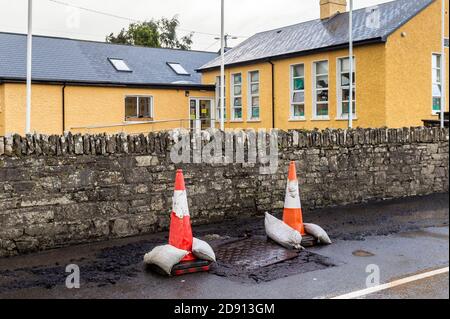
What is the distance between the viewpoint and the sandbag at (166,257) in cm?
559

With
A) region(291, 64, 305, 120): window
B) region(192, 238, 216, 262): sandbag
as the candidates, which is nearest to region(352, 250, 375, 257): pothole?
region(192, 238, 216, 262): sandbag

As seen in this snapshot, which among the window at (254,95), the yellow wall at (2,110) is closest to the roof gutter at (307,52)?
the window at (254,95)

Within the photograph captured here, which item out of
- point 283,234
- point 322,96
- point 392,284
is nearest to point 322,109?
point 322,96

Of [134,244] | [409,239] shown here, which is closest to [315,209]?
[409,239]

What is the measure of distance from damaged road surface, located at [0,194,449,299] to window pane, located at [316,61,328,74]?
1312cm

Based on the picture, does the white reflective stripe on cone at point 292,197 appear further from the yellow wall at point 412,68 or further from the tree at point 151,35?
the tree at point 151,35

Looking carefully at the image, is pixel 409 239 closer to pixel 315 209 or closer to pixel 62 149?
pixel 315 209

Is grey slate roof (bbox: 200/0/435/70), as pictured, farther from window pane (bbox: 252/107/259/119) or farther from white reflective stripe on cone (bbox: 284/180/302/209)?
white reflective stripe on cone (bbox: 284/180/302/209)

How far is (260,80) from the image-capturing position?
2361 cm

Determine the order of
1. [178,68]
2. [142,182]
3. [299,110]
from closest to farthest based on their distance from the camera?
[142,182] < [299,110] < [178,68]

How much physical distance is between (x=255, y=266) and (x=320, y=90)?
16.1 meters

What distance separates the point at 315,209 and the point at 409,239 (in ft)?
8.63

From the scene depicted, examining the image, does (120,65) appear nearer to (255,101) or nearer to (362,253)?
(255,101)

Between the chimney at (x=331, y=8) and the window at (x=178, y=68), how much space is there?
8.11m
